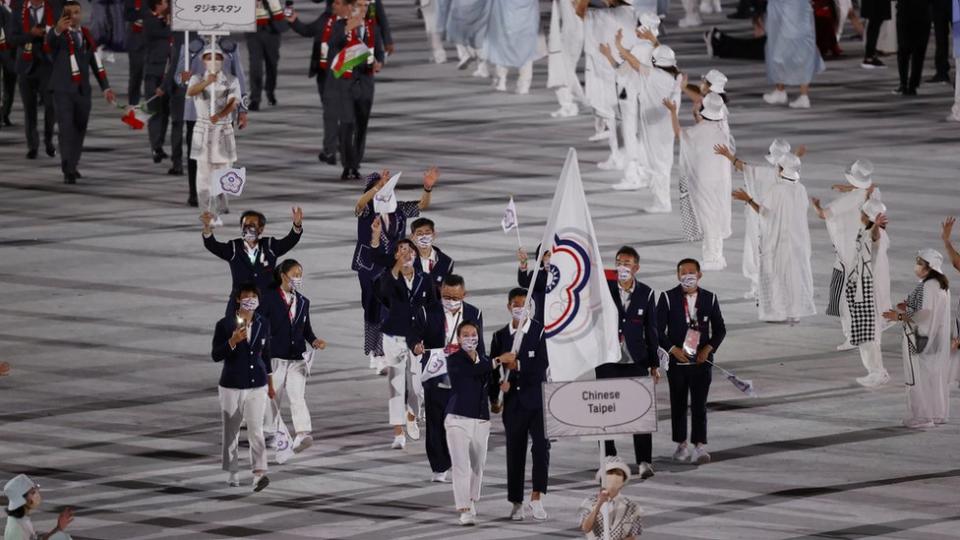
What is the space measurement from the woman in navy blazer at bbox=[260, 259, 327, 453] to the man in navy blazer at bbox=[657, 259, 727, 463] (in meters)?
2.49

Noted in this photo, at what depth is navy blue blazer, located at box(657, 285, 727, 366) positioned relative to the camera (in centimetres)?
1541

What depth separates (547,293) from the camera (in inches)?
557

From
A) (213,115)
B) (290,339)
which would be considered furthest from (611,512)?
(213,115)

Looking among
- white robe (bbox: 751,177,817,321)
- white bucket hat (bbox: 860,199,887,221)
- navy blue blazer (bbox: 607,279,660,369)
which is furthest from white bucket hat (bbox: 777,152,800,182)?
navy blue blazer (bbox: 607,279,660,369)

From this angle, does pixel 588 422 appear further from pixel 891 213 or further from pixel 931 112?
pixel 931 112

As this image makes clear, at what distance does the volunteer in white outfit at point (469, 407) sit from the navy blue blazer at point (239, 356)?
1458 mm

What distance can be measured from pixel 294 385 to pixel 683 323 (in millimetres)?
2848

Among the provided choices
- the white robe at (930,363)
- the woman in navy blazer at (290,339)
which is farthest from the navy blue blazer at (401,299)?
the white robe at (930,363)

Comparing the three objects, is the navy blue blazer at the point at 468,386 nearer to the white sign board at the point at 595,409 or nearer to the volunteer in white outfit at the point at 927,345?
the white sign board at the point at 595,409

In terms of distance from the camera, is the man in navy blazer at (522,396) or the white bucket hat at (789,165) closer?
the man in navy blazer at (522,396)

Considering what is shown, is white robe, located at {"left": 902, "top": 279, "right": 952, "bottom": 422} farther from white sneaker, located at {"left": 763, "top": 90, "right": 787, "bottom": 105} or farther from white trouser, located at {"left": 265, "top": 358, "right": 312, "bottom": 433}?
white sneaker, located at {"left": 763, "top": 90, "right": 787, "bottom": 105}

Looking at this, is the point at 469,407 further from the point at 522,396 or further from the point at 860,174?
the point at 860,174

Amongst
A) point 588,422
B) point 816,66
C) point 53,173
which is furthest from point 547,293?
point 816,66

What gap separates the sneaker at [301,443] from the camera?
1573cm
